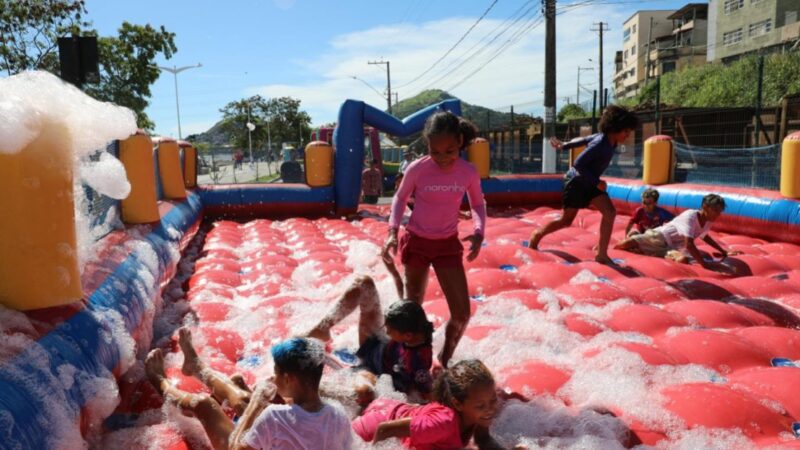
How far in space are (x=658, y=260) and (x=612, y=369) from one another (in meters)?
2.41

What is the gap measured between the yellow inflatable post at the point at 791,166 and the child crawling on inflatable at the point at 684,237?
4.32 feet

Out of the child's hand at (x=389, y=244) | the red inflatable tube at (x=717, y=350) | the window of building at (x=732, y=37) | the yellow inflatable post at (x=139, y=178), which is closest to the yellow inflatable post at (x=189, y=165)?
the yellow inflatable post at (x=139, y=178)

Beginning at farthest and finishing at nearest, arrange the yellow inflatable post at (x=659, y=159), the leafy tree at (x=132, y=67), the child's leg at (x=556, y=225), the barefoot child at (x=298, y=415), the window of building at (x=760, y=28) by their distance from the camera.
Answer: the window of building at (x=760, y=28) → the leafy tree at (x=132, y=67) → the yellow inflatable post at (x=659, y=159) → the child's leg at (x=556, y=225) → the barefoot child at (x=298, y=415)

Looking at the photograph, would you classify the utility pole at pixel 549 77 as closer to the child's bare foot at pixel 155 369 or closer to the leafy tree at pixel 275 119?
the child's bare foot at pixel 155 369

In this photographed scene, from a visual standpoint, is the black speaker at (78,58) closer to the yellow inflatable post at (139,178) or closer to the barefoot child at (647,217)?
the yellow inflatable post at (139,178)

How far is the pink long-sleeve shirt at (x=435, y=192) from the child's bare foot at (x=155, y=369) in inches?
53.4

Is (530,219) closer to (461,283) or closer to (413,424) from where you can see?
(461,283)

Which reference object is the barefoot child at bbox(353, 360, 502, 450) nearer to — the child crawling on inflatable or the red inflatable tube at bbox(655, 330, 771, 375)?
the red inflatable tube at bbox(655, 330, 771, 375)

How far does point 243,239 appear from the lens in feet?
23.4

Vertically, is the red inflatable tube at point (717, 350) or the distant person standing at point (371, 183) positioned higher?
the distant person standing at point (371, 183)

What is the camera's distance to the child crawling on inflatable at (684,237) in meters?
4.89

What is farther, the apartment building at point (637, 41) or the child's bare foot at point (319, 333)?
the apartment building at point (637, 41)

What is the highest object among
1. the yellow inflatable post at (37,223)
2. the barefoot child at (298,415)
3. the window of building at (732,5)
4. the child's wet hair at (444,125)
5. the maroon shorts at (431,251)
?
the window of building at (732,5)

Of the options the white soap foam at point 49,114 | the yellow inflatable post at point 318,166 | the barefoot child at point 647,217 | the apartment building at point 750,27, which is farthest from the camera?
the apartment building at point 750,27
